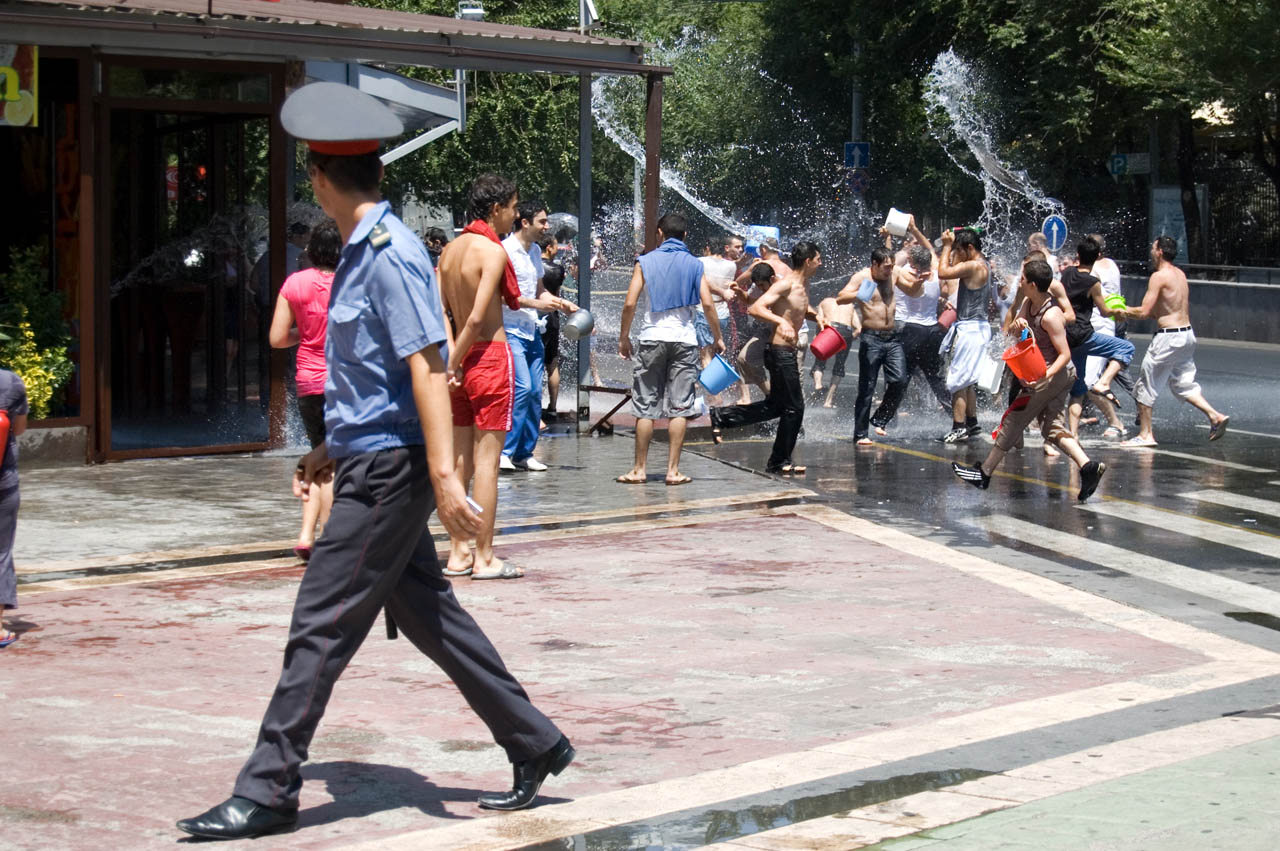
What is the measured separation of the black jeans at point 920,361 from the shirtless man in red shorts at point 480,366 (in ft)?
23.9

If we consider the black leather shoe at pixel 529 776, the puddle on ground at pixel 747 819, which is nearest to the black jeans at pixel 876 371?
the puddle on ground at pixel 747 819

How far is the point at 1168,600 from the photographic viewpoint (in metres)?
8.38

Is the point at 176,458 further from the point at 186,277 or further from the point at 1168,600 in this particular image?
the point at 1168,600

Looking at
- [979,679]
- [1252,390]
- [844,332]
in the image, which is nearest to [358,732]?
[979,679]

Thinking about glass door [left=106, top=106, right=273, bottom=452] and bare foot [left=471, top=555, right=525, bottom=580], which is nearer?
bare foot [left=471, top=555, right=525, bottom=580]

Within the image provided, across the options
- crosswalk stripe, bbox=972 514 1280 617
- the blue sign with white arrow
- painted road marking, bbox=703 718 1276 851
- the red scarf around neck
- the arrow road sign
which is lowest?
painted road marking, bbox=703 718 1276 851

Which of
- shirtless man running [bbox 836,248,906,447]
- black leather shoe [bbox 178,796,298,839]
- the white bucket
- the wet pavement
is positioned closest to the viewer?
black leather shoe [bbox 178,796,298,839]

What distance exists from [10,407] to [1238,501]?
8.25 metres

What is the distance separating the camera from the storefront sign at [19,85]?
11.7 meters

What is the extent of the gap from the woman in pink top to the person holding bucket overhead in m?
4.98

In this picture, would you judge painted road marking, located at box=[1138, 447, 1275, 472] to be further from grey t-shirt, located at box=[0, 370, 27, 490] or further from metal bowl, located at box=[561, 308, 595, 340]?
grey t-shirt, located at box=[0, 370, 27, 490]

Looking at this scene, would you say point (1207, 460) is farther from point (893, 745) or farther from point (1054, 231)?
point (1054, 231)

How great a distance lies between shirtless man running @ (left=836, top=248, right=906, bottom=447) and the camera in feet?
48.3

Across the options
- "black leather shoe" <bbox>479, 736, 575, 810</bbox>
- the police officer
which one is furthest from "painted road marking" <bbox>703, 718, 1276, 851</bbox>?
the police officer
